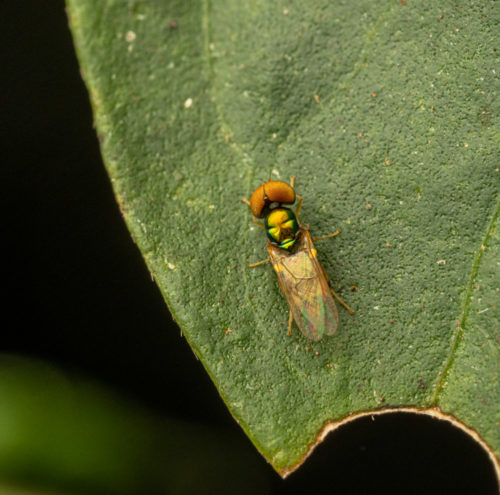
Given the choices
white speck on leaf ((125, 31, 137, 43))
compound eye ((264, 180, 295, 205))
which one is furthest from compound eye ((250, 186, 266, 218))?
white speck on leaf ((125, 31, 137, 43))

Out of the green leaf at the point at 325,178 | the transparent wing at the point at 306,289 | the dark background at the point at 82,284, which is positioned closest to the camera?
the green leaf at the point at 325,178

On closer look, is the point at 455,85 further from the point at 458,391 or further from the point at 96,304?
the point at 96,304

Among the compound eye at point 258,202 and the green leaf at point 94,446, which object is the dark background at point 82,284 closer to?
the green leaf at point 94,446

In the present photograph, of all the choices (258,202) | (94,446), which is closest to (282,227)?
(258,202)

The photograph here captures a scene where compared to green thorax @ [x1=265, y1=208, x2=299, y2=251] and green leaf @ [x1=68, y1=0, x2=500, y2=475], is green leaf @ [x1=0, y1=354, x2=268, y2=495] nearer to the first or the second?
green leaf @ [x1=68, y1=0, x2=500, y2=475]

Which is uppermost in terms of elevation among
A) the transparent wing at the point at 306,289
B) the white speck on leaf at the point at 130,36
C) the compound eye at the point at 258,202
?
the white speck on leaf at the point at 130,36

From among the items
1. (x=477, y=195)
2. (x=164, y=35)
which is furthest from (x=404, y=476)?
(x=164, y=35)

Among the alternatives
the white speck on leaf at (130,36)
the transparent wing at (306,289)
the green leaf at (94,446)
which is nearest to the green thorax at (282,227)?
the transparent wing at (306,289)
